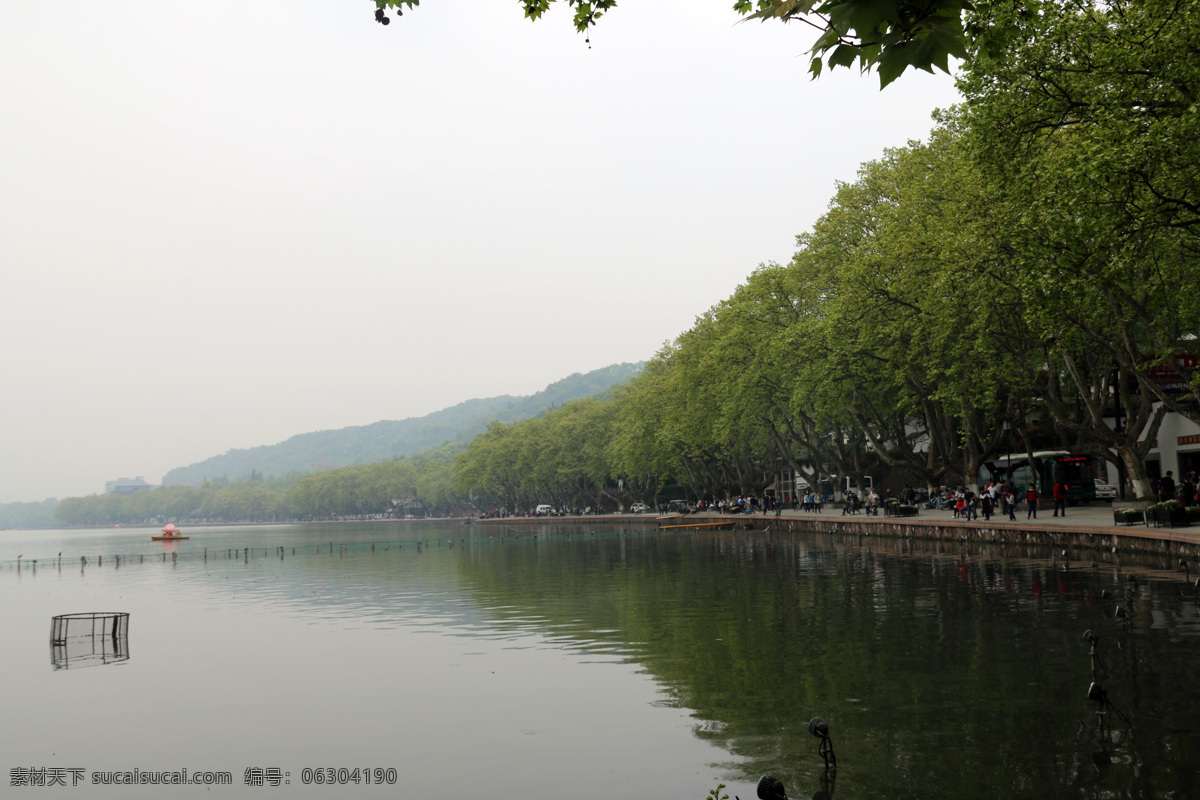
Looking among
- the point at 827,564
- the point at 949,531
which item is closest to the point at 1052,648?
the point at 827,564

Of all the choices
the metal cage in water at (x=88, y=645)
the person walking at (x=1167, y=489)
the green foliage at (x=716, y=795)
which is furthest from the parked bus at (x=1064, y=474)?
the green foliage at (x=716, y=795)

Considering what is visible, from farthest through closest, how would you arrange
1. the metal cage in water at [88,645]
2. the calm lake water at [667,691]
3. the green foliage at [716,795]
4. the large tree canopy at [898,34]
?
the metal cage in water at [88,645] → the calm lake water at [667,691] → the green foliage at [716,795] → the large tree canopy at [898,34]

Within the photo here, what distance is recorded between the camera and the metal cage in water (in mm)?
19266

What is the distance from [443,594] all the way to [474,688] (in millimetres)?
16463

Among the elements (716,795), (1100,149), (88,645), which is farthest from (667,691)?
(88,645)

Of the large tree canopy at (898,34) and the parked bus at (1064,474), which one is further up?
the large tree canopy at (898,34)

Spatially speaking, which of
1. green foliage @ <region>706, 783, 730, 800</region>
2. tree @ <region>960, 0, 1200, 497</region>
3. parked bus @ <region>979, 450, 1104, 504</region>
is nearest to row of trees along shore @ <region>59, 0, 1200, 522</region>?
tree @ <region>960, 0, 1200, 497</region>

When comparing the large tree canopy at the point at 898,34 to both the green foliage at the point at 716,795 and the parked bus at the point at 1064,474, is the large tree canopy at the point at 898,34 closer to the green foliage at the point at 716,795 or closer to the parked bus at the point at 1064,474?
the green foliage at the point at 716,795

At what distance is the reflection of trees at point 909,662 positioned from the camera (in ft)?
27.9

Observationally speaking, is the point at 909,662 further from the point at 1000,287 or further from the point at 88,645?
the point at 1000,287

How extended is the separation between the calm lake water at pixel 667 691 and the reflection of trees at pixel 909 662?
0.05 metres

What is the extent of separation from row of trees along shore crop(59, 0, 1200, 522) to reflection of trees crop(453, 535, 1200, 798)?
20.8 ft

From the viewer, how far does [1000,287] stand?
104 feet

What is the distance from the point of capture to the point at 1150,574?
70.2 ft
